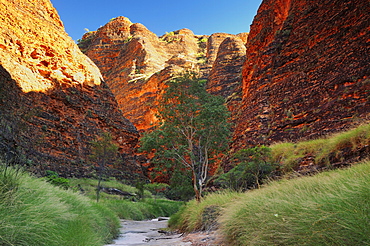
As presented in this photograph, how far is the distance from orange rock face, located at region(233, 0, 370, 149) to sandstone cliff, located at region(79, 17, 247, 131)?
18.5 metres

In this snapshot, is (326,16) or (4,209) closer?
(4,209)

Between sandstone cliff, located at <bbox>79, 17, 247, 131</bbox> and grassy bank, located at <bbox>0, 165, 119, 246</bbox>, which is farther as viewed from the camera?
sandstone cliff, located at <bbox>79, 17, 247, 131</bbox>

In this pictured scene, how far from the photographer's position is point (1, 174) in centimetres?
381

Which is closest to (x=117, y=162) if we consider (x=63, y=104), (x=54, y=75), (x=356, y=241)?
(x=63, y=104)

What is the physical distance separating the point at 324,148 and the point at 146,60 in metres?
72.1

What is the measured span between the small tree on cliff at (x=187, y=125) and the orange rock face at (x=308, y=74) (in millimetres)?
5310

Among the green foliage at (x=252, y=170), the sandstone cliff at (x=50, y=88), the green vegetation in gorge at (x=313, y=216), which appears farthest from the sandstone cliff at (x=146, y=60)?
the green vegetation in gorge at (x=313, y=216)

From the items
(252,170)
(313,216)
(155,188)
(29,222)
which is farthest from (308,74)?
(155,188)

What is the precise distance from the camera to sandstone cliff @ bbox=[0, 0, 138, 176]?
82.4 ft

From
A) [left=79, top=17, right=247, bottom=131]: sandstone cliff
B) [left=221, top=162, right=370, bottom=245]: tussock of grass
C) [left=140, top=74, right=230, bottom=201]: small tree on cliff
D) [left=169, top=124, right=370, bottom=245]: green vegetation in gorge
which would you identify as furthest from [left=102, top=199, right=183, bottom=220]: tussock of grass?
[left=79, top=17, right=247, bottom=131]: sandstone cliff

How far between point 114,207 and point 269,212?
14296 mm

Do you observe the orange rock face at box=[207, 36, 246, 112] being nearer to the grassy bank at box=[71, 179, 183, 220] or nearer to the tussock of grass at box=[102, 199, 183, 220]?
the tussock of grass at box=[102, 199, 183, 220]

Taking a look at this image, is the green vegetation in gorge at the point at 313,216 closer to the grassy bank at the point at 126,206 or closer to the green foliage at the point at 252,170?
the green foliage at the point at 252,170

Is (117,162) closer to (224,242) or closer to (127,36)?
(224,242)
